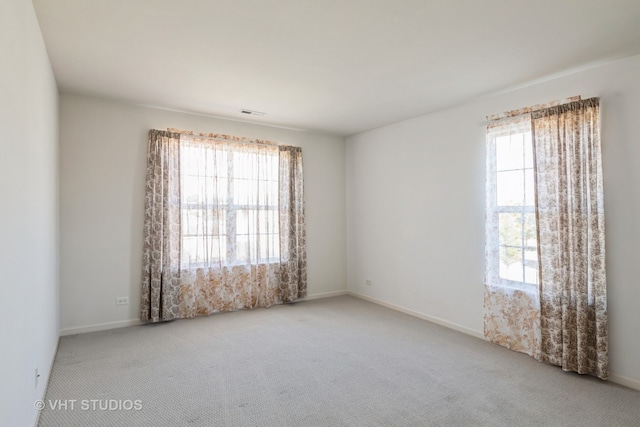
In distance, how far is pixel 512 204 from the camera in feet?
12.0

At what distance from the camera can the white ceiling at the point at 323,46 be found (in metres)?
2.27

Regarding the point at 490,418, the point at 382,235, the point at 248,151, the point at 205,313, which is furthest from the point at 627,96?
the point at 205,313

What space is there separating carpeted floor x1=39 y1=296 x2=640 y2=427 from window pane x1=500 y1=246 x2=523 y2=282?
0.79 m

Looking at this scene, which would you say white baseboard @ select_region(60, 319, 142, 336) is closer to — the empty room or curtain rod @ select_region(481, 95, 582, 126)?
the empty room

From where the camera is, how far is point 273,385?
2.80 metres

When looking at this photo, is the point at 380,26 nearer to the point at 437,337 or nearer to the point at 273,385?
the point at 273,385

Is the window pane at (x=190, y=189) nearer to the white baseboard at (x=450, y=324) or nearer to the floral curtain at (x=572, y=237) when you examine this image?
the white baseboard at (x=450, y=324)

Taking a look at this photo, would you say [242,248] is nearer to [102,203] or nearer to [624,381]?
[102,203]

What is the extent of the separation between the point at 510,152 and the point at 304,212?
3129mm

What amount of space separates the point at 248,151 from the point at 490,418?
14.2 feet

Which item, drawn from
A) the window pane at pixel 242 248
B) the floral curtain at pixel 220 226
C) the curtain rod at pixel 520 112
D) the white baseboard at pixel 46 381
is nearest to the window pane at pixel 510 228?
the curtain rod at pixel 520 112

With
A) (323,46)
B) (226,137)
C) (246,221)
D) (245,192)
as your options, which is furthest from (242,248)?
(323,46)

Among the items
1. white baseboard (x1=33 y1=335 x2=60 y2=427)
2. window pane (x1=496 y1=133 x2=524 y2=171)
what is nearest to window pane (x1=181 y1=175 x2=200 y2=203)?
white baseboard (x1=33 y1=335 x2=60 y2=427)

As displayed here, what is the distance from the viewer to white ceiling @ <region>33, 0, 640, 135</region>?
227cm
